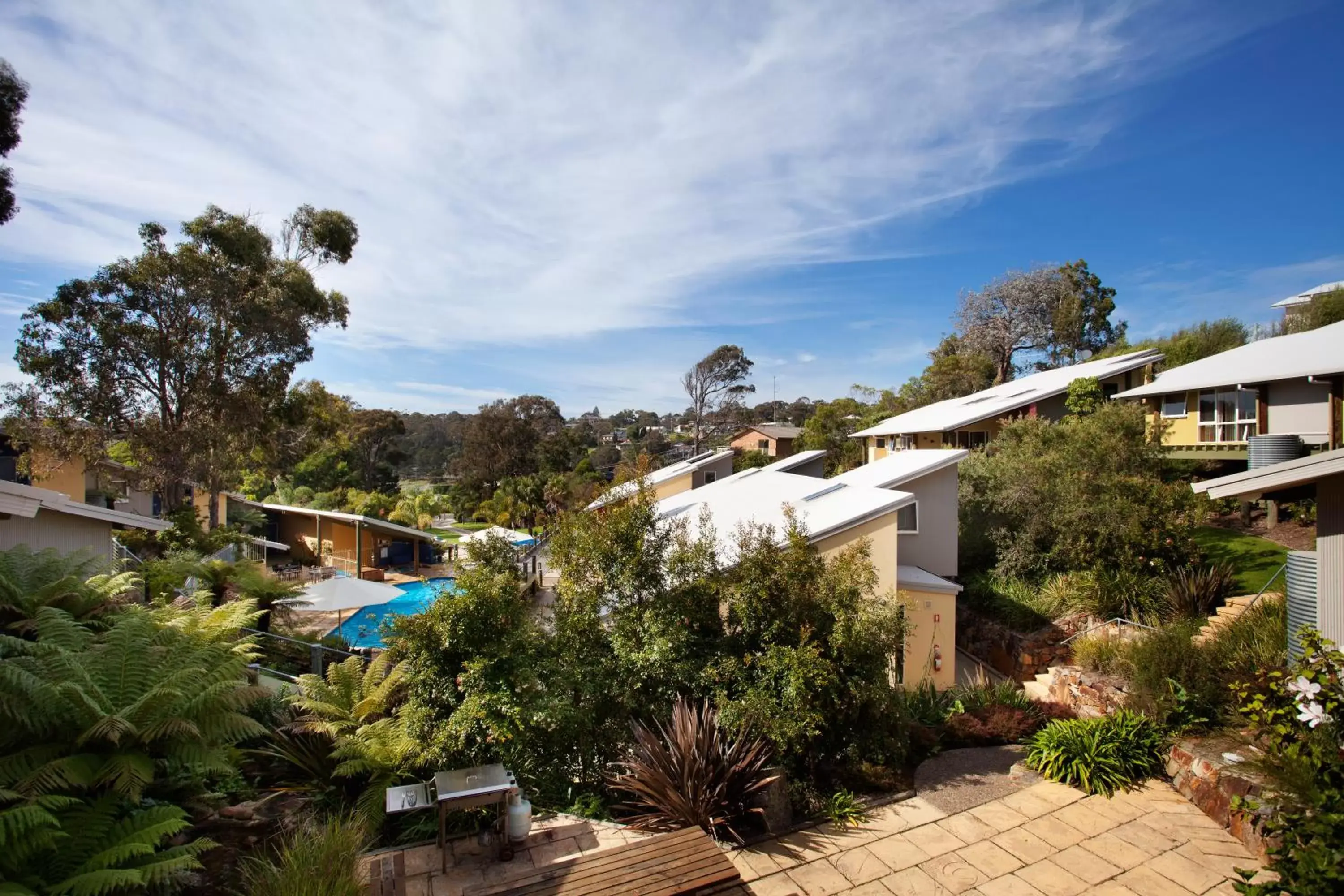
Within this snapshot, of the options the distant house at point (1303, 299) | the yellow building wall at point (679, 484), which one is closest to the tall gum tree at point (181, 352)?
the yellow building wall at point (679, 484)

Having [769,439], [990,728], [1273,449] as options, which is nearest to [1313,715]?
[990,728]

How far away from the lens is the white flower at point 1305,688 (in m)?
5.04

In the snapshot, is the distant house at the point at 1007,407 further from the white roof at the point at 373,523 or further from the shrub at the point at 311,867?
the shrub at the point at 311,867

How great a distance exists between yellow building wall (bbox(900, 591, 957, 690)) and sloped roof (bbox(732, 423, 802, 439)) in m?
32.1

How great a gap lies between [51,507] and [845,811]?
1285 centimetres

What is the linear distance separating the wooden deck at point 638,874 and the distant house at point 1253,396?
17.8 meters

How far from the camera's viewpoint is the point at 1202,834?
5.54 m

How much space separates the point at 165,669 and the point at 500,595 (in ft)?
8.65

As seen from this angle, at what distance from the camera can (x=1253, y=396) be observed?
1805cm

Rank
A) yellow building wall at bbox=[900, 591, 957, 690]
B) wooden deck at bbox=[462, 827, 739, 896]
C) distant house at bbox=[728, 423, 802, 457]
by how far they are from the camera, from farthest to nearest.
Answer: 1. distant house at bbox=[728, 423, 802, 457]
2. yellow building wall at bbox=[900, 591, 957, 690]
3. wooden deck at bbox=[462, 827, 739, 896]

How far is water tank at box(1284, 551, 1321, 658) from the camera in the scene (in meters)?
6.79

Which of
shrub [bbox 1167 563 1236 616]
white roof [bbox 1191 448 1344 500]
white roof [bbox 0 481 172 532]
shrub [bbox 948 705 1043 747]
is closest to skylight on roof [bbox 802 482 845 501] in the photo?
shrub [bbox 948 705 1043 747]

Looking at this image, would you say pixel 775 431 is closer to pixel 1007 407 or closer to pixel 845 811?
pixel 1007 407

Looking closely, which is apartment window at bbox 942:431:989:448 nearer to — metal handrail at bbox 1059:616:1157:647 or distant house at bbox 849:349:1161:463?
distant house at bbox 849:349:1161:463
